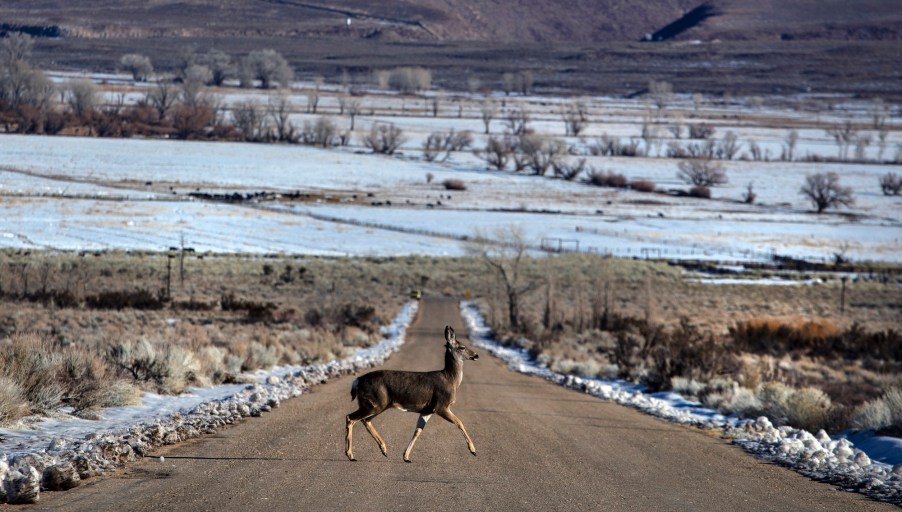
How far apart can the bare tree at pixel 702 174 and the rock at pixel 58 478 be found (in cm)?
10462

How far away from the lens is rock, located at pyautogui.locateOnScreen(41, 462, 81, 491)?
796 cm

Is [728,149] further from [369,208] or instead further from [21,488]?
[21,488]

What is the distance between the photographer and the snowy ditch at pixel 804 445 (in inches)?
405

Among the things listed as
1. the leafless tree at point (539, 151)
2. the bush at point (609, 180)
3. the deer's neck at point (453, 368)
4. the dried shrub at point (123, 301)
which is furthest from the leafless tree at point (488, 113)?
the deer's neck at point (453, 368)

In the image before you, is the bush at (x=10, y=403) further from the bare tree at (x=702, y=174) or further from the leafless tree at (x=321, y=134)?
the leafless tree at (x=321, y=134)

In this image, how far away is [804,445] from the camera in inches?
491

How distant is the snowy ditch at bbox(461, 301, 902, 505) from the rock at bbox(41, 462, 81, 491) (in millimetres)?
7047

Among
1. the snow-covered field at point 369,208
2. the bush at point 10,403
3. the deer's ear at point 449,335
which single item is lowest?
the snow-covered field at point 369,208

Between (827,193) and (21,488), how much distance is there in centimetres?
9728

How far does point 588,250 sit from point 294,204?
87.0ft

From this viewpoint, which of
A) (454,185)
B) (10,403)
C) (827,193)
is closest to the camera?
(10,403)

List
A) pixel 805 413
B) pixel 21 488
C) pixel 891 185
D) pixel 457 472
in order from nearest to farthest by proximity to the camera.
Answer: pixel 21 488 < pixel 457 472 < pixel 805 413 < pixel 891 185

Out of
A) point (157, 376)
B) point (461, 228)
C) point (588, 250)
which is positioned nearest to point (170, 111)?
point (461, 228)

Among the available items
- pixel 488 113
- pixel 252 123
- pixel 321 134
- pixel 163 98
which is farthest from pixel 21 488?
pixel 488 113
